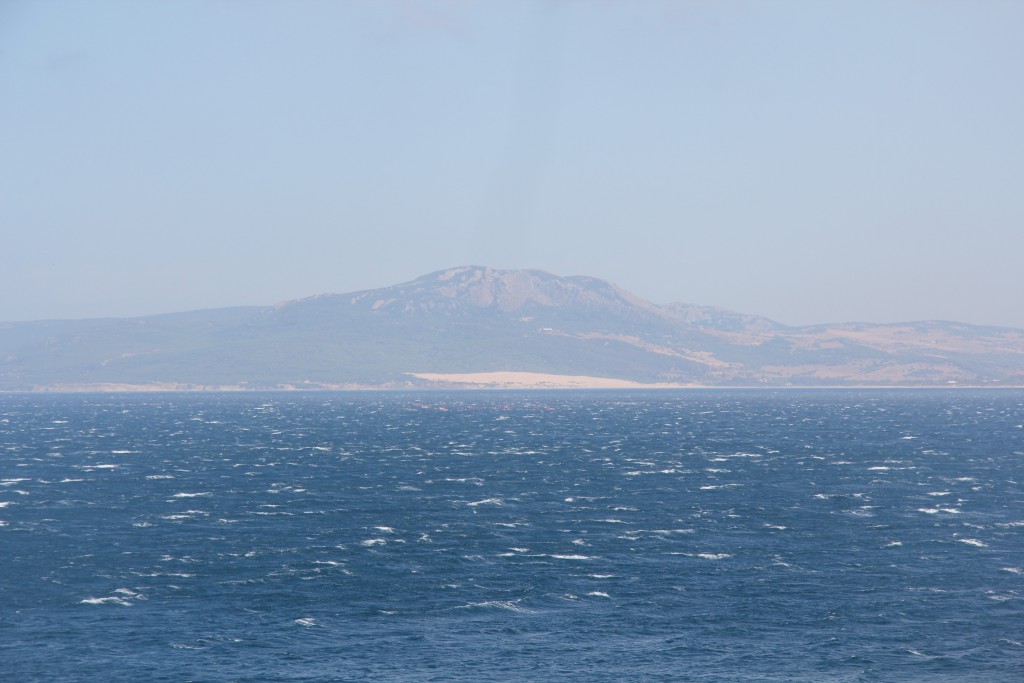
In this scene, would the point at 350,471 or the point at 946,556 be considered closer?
the point at 946,556

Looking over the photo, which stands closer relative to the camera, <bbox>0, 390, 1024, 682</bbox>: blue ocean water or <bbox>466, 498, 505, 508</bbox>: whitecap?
<bbox>0, 390, 1024, 682</bbox>: blue ocean water

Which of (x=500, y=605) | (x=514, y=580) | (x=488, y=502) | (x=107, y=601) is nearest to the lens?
(x=500, y=605)

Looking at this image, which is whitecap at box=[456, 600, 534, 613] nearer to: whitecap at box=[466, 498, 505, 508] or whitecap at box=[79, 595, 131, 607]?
whitecap at box=[79, 595, 131, 607]

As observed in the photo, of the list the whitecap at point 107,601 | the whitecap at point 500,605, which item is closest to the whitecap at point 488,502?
the whitecap at point 500,605

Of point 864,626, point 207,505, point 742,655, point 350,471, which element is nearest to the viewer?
point 742,655

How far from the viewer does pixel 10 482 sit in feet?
529

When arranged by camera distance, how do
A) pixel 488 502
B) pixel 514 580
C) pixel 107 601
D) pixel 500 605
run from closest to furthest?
pixel 500 605 < pixel 107 601 < pixel 514 580 < pixel 488 502

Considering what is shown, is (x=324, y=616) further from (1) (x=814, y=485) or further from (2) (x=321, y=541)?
(1) (x=814, y=485)

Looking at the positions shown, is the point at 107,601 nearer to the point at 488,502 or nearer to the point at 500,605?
the point at 500,605

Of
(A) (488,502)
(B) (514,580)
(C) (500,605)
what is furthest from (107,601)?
(A) (488,502)

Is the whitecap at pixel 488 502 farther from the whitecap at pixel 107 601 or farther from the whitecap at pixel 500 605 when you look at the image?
the whitecap at pixel 107 601

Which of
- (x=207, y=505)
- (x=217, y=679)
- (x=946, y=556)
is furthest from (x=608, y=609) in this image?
(x=207, y=505)

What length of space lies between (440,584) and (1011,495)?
272ft

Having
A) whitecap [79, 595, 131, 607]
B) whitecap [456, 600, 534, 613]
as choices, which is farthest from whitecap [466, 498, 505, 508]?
whitecap [79, 595, 131, 607]
